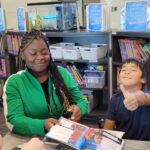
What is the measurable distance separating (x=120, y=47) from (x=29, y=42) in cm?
166

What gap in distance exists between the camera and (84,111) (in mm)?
1653

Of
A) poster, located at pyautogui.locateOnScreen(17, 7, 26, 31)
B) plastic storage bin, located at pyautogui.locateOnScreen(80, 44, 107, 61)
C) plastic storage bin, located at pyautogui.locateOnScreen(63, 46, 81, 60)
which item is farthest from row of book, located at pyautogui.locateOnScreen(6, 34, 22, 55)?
plastic storage bin, located at pyautogui.locateOnScreen(80, 44, 107, 61)

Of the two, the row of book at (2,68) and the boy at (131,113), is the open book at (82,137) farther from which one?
the row of book at (2,68)

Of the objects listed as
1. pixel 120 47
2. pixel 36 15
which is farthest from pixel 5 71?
pixel 120 47

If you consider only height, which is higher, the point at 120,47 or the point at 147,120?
the point at 120,47

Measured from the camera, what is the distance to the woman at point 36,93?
1.48 meters

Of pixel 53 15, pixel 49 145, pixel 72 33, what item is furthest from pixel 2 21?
pixel 49 145

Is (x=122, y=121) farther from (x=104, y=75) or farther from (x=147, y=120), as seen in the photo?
(x=104, y=75)

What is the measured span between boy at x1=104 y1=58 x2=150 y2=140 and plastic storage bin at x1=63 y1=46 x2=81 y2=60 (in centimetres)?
159

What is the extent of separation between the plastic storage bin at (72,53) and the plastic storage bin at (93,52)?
6 centimetres

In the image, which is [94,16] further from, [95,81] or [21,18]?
[21,18]

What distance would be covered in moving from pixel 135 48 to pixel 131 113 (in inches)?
56.4

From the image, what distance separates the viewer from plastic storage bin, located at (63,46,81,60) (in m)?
3.26

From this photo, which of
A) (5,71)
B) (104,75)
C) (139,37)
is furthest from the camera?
(5,71)
